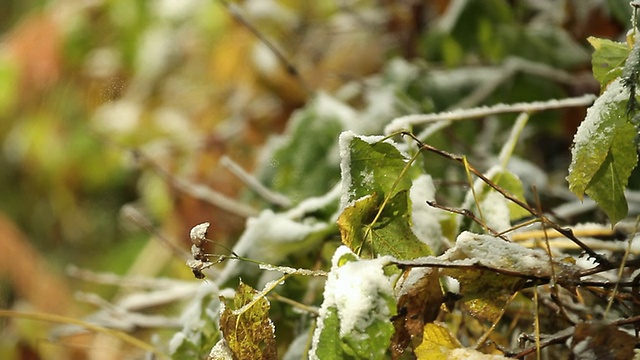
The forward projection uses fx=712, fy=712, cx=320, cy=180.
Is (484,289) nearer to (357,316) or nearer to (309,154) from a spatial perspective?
(357,316)

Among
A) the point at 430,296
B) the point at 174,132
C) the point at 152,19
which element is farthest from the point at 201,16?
the point at 430,296

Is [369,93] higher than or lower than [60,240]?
lower

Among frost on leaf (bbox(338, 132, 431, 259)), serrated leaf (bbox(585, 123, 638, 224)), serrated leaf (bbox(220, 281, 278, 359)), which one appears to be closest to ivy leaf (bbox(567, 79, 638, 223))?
serrated leaf (bbox(585, 123, 638, 224))

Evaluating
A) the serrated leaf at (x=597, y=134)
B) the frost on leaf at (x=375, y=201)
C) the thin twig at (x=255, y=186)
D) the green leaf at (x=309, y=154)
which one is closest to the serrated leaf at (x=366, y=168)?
the frost on leaf at (x=375, y=201)

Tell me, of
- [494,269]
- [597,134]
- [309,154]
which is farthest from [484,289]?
[309,154]

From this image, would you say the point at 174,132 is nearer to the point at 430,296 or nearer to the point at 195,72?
the point at 195,72

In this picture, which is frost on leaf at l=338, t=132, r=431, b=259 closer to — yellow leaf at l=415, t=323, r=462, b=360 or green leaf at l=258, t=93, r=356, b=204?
yellow leaf at l=415, t=323, r=462, b=360

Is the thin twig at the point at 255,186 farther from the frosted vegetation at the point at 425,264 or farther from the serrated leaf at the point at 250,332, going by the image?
the serrated leaf at the point at 250,332

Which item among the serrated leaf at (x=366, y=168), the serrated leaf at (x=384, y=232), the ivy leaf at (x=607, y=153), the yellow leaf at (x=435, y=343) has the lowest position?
the yellow leaf at (x=435, y=343)
